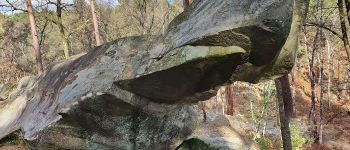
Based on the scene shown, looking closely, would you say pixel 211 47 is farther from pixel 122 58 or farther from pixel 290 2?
pixel 122 58

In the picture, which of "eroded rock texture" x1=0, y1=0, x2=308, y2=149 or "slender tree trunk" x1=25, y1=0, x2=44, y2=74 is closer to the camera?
"eroded rock texture" x1=0, y1=0, x2=308, y2=149

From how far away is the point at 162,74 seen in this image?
24.2ft

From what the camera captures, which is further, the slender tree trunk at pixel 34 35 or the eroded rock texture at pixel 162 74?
the slender tree trunk at pixel 34 35

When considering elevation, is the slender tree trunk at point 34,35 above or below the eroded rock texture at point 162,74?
above

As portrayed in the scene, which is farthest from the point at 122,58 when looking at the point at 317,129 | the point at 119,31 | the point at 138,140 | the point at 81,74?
the point at 119,31

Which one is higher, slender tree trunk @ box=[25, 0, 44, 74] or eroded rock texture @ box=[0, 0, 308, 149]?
slender tree trunk @ box=[25, 0, 44, 74]

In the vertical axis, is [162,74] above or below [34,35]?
below

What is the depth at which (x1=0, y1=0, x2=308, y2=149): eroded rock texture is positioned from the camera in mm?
6621

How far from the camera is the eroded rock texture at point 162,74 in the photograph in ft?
21.7

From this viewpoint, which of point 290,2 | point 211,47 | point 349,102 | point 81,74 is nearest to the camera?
point 290,2

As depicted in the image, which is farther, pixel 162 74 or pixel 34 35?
pixel 34 35

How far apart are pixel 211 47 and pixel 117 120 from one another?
3.17 metres

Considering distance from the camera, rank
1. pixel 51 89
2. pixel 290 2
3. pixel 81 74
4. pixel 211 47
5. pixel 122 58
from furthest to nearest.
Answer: pixel 51 89, pixel 81 74, pixel 122 58, pixel 211 47, pixel 290 2

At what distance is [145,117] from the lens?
8984 millimetres
